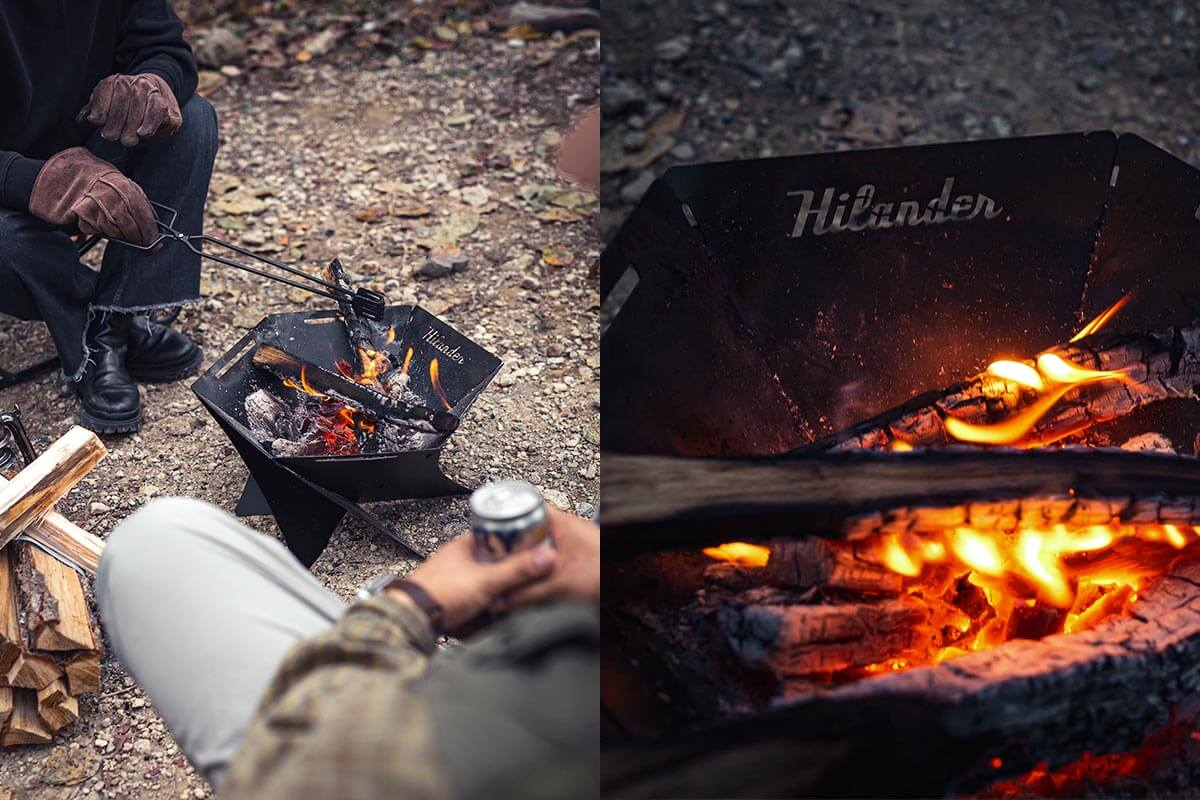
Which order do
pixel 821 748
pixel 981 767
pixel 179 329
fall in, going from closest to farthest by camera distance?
pixel 821 748
pixel 981 767
pixel 179 329

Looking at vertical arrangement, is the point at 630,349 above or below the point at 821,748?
above

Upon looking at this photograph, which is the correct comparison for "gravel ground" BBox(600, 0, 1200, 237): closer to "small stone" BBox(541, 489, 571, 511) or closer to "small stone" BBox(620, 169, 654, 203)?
"small stone" BBox(620, 169, 654, 203)

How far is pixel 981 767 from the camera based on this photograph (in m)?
1.40

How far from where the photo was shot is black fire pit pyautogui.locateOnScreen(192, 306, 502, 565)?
2303 mm

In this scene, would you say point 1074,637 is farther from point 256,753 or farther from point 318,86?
point 318,86

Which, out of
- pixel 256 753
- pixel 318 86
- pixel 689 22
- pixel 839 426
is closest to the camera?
pixel 256 753

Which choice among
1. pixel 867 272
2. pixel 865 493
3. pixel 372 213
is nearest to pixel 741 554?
pixel 865 493

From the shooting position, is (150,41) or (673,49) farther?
(673,49)

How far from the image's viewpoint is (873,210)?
1936 millimetres

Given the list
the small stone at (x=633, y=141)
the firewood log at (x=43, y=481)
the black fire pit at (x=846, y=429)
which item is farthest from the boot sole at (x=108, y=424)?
the small stone at (x=633, y=141)

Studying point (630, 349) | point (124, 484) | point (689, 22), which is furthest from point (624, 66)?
point (630, 349)

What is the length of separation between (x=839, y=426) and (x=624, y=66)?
3.27 meters

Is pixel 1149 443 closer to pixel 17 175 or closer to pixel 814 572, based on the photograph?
pixel 814 572

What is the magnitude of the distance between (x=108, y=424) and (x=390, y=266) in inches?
44.6
